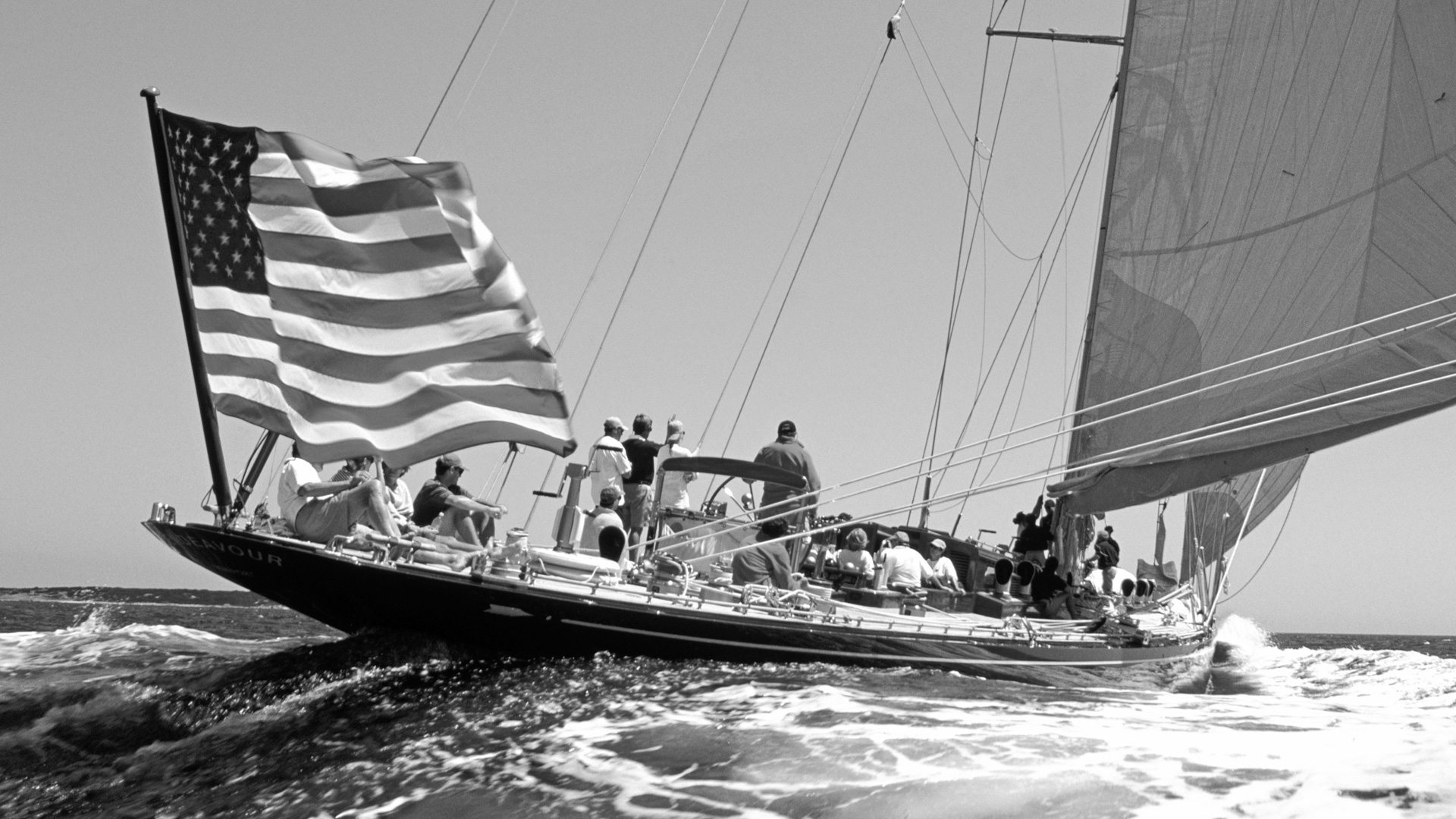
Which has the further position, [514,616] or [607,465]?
[607,465]

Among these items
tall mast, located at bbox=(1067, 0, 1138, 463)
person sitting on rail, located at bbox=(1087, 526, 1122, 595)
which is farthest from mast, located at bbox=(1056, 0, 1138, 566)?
person sitting on rail, located at bbox=(1087, 526, 1122, 595)

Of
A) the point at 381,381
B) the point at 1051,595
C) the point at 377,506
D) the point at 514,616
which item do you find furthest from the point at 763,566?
the point at 1051,595

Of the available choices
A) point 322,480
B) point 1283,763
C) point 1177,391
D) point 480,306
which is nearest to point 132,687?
point 322,480

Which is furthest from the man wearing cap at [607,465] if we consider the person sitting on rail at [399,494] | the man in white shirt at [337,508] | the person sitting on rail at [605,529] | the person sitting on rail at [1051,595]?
the person sitting on rail at [1051,595]

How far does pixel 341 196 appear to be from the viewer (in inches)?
324

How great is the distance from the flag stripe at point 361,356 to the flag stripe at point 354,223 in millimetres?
734

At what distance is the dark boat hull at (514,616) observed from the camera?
26.9 ft

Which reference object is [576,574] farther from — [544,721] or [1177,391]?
[1177,391]

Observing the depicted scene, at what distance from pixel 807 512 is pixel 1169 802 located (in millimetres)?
7110

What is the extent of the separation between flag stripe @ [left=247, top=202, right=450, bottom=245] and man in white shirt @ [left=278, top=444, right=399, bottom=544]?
69.0 inches

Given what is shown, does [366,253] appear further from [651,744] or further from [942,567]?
[942,567]

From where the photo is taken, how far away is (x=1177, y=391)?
12445 mm

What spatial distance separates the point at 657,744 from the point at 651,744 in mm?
27

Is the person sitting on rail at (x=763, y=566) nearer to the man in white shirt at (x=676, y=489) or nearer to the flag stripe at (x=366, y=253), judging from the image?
the man in white shirt at (x=676, y=489)
